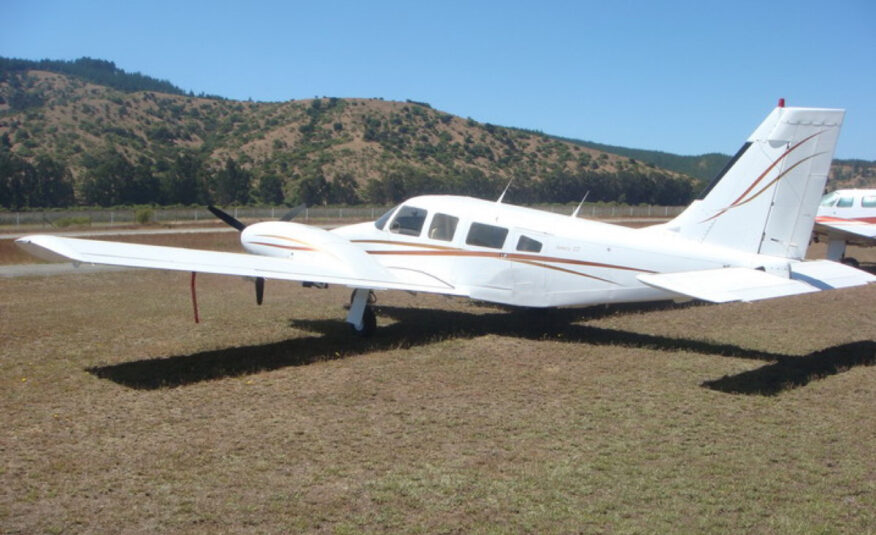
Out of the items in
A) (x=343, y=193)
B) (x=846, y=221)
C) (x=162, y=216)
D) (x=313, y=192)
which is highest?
(x=846, y=221)

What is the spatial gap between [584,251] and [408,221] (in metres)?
3.49

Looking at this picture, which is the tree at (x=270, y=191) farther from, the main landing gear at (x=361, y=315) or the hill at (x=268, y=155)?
the main landing gear at (x=361, y=315)

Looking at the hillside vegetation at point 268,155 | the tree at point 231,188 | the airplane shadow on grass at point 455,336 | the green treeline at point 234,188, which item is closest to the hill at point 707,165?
the hillside vegetation at point 268,155

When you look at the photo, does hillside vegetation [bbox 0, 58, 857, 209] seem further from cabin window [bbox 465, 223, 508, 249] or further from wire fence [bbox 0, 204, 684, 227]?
cabin window [bbox 465, 223, 508, 249]

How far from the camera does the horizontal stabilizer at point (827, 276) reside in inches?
382

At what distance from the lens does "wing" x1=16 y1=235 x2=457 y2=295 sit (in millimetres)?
9125

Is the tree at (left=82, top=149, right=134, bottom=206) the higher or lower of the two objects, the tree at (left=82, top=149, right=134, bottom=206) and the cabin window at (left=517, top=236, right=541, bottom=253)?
the lower

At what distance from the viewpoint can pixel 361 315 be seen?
12.0m

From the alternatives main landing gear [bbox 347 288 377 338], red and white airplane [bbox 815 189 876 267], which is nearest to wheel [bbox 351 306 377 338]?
main landing gear [bbox 347 288 377 338]

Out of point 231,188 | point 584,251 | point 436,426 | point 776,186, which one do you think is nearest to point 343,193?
point 231,188

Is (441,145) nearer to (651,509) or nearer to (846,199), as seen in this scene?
(846,199)

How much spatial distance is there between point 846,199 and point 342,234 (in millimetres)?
20659

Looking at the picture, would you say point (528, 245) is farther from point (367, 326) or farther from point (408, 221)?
point (367, 326)

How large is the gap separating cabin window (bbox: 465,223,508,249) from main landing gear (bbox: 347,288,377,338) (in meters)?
2.06
